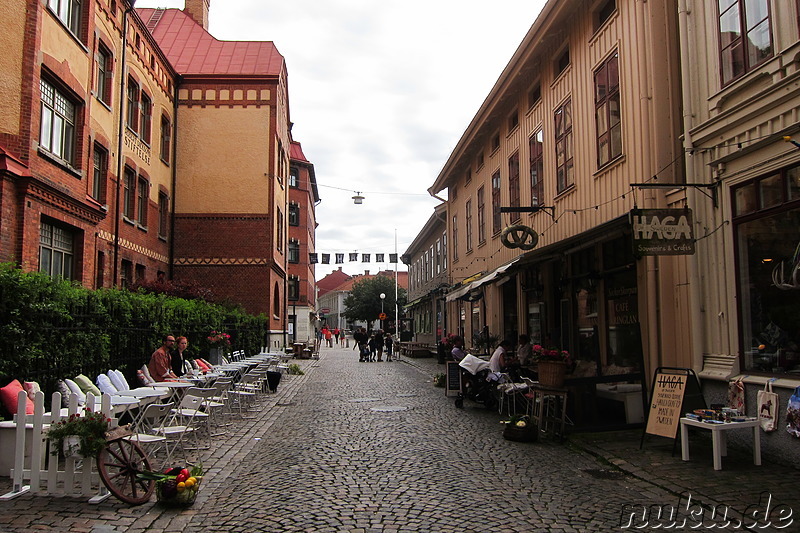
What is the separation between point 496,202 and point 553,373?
10.7 m

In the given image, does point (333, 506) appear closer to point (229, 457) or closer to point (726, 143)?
point (229, 457)

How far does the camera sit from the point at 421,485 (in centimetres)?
666

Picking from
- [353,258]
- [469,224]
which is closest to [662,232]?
[469,224]

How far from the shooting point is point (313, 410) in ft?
43.0

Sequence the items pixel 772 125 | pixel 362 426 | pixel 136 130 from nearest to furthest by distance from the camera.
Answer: pixel 772 125
pixel 362 426
pixel 136 130

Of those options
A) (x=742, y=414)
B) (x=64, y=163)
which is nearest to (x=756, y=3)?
(x=742, y=414)

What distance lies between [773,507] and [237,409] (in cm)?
975

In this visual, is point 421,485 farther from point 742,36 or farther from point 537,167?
point 537,167

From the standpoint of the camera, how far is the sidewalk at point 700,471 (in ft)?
19.5

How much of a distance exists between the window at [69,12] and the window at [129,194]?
275 inches

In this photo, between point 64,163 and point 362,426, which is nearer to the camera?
point 362,426

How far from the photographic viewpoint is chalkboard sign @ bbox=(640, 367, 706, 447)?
788 centimetres

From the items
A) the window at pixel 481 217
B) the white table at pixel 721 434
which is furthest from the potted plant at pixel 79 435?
the window at pixel 481 217

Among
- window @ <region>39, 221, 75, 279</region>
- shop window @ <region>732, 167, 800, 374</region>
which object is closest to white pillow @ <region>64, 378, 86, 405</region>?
window @ <region>39, 221, 75, 279</region>
